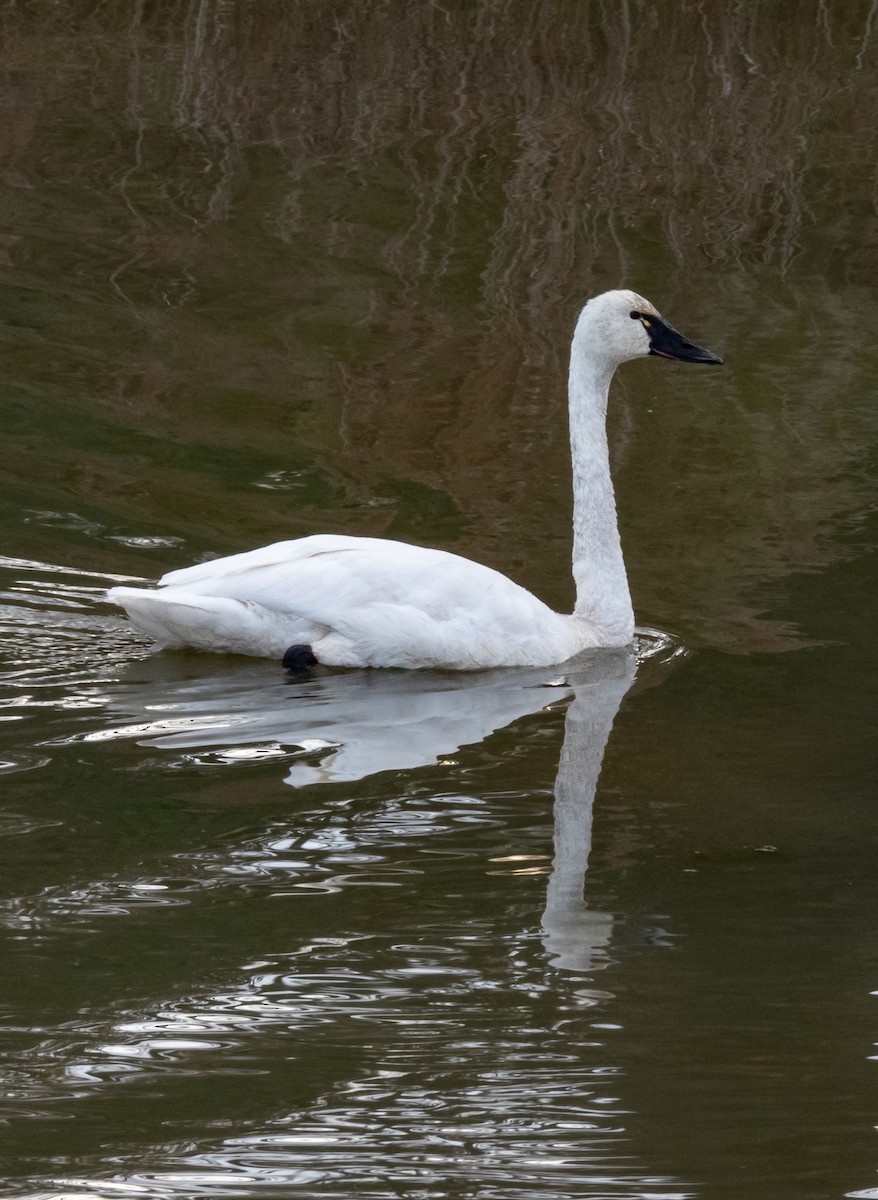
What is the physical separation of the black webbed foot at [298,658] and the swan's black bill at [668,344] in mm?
2078

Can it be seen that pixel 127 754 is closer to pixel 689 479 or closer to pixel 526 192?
pixel 689 479

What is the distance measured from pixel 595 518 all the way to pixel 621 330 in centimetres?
81

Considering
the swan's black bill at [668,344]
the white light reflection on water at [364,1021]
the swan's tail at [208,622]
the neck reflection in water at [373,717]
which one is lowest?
the white light reflection on water at [364,1021]

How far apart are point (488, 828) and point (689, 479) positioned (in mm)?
4840

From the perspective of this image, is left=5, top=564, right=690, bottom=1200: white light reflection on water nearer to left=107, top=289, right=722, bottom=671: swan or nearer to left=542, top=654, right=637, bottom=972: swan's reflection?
left=542, top=654, right=637, bottom=972: swan's reflection

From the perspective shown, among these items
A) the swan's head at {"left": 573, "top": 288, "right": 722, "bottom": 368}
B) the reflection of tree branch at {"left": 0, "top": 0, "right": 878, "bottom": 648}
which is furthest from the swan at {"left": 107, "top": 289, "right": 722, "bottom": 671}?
the swan's head at {"left": 573, "top": 288, "right": 722, "bottom": 368}

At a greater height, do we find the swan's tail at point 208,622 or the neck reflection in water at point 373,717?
the swan's tail at point 208,622

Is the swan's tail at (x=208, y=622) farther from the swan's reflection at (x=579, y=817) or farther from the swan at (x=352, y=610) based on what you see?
the swan's reflection at (x=579, y=817)

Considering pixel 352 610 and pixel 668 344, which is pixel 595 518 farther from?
pixel 352 610

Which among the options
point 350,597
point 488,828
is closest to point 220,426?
point 350,597

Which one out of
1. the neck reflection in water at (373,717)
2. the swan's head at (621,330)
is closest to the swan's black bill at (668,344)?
the swan's head at (621,330)

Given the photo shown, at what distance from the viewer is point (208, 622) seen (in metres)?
7.80

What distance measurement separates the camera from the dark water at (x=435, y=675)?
14.6ft

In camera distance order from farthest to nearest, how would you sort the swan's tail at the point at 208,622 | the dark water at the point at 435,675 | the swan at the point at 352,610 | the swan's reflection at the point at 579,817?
1. the swan at the point at 352,610
2. the swan's tail at the point at 208,622
3. the swan's reflection at the point at 579,817
4. the dark water at the point at 435,675
